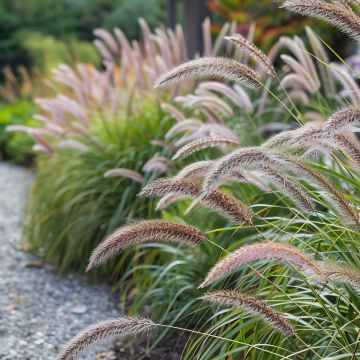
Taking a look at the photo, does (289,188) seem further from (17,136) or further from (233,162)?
(17,136)

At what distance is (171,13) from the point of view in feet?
32.1

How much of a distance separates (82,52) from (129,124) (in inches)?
397

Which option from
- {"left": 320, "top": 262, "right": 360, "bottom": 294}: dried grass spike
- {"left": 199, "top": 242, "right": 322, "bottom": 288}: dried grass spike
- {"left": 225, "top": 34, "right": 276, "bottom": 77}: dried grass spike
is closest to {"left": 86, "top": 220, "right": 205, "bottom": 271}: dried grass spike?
{"left": 199, "top": 242, "right": 322, "bottom": 288}: dried grass spike

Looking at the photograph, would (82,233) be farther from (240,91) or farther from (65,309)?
(240,91)

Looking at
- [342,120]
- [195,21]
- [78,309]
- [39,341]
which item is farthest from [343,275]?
[195,21]

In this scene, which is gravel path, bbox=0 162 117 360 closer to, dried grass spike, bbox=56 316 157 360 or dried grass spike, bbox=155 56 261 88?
dried grass spike, bbox=56 316 157 360

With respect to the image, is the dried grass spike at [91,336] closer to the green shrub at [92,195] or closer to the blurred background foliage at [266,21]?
the green shrub at [92,195]

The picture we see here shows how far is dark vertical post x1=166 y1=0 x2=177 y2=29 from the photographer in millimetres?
9578

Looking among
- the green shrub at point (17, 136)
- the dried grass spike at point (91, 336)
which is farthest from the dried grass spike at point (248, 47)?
the green shrub at point (17, 136)

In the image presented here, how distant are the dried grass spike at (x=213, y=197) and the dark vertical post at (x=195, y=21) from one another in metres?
5.52

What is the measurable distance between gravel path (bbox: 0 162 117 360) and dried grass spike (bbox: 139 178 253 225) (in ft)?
4.42

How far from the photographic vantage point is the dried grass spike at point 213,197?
6.51ft

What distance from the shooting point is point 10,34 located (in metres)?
16.9

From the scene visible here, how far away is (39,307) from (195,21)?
4.56m
